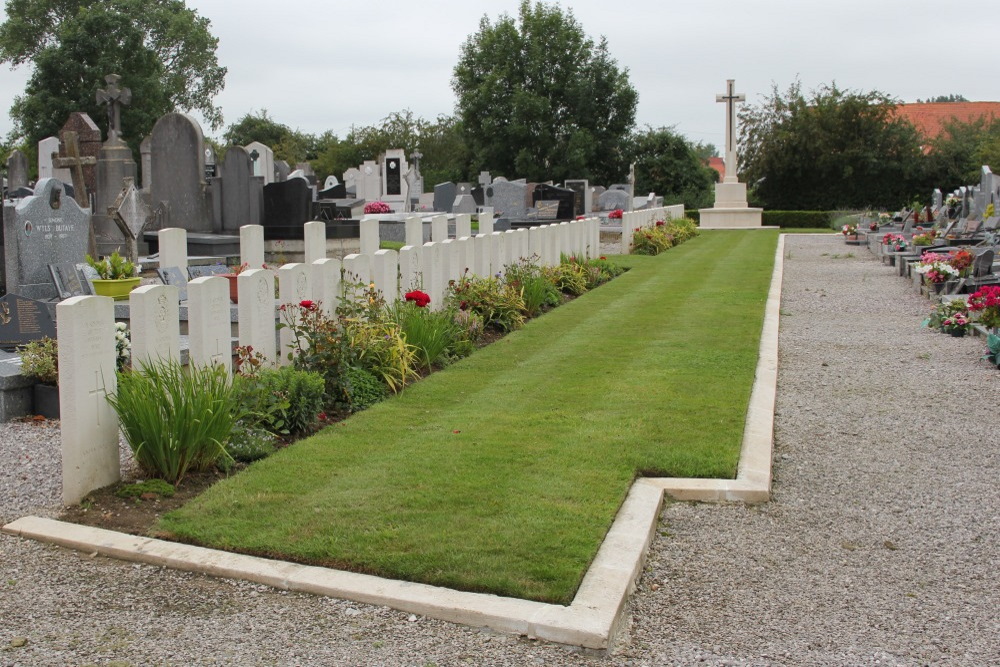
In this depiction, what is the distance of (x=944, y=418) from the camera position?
730cm

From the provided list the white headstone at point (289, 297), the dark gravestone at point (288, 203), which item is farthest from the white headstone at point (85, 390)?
the dark gravestone at point (288, 203)

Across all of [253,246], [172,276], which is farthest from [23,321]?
[253,246]

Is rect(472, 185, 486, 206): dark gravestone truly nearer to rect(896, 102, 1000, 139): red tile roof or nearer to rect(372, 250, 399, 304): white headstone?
rect(372, 250, 399, 304): white headstone

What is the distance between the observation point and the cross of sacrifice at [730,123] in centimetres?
3794

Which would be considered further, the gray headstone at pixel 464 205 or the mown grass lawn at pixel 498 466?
the gray headstone at pixel 464 205

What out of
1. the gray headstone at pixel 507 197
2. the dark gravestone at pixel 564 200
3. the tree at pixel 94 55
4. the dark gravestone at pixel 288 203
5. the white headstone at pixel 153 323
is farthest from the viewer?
the tree at pixel 94 55

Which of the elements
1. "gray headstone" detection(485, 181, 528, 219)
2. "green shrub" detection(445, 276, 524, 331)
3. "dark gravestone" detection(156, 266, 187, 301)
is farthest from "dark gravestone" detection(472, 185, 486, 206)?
"dark gravestone" detection(156, 266, 187, 301)

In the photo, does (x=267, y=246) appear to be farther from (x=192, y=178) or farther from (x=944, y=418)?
(x=944, y=418)

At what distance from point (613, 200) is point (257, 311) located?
128 ft

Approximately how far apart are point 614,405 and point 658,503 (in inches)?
85.8

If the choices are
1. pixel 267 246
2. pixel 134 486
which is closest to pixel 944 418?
pixel 134 486

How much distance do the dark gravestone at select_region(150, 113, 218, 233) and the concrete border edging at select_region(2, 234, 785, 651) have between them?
14.1 meters

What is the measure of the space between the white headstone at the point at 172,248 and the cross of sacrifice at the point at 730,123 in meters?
31.7

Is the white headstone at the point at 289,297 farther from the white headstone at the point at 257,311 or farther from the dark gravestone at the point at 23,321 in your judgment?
the dark gravestone at the point at 23,321
